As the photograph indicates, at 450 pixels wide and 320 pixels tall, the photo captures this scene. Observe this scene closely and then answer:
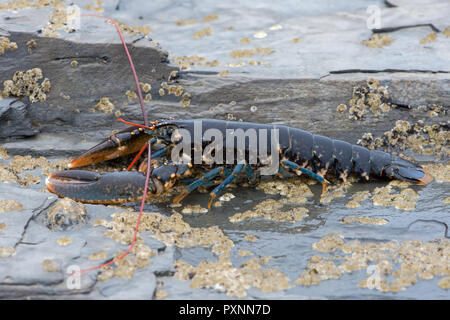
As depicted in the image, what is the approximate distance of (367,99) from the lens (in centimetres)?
603

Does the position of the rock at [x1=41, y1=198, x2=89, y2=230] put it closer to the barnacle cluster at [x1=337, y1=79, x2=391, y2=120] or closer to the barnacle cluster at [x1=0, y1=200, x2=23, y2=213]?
the barnacle cluster at [x1=0, y1=200, x2=23, y2=213]

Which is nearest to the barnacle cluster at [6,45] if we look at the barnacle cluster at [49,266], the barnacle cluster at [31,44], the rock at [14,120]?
the barnacle cluster at [31,44]

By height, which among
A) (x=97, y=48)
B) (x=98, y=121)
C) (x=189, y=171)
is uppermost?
Result: (x=97, y=48)

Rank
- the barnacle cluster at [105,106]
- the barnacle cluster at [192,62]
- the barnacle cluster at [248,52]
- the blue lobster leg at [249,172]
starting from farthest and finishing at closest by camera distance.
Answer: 1. the barnacle cluster at [248,52]
2. the barnacle cluster at [192,62]
3. the barnacle cluster at [105,106]
4. the blue lobster leg at [249,172]

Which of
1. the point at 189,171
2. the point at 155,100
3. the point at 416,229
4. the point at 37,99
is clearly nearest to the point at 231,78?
the point at 155,100

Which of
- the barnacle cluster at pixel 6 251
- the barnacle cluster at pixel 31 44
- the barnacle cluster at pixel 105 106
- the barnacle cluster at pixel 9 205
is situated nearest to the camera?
the barnacle cluster at pixel 6 251

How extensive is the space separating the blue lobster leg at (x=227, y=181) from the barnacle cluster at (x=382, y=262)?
1156 mm

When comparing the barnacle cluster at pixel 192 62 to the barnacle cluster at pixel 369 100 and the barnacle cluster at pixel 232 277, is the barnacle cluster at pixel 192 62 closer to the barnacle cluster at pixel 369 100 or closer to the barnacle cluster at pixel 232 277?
the barnacle cluster at pixel 369 100

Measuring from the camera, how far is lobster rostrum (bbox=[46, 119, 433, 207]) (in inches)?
199

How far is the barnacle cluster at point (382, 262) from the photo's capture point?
3.73 m

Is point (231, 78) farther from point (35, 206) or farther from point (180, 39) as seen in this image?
point (35, 206)

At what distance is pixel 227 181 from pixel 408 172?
1.90 m

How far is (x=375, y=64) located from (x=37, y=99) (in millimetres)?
4020

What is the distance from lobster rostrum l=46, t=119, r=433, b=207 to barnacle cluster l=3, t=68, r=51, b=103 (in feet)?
3.65
